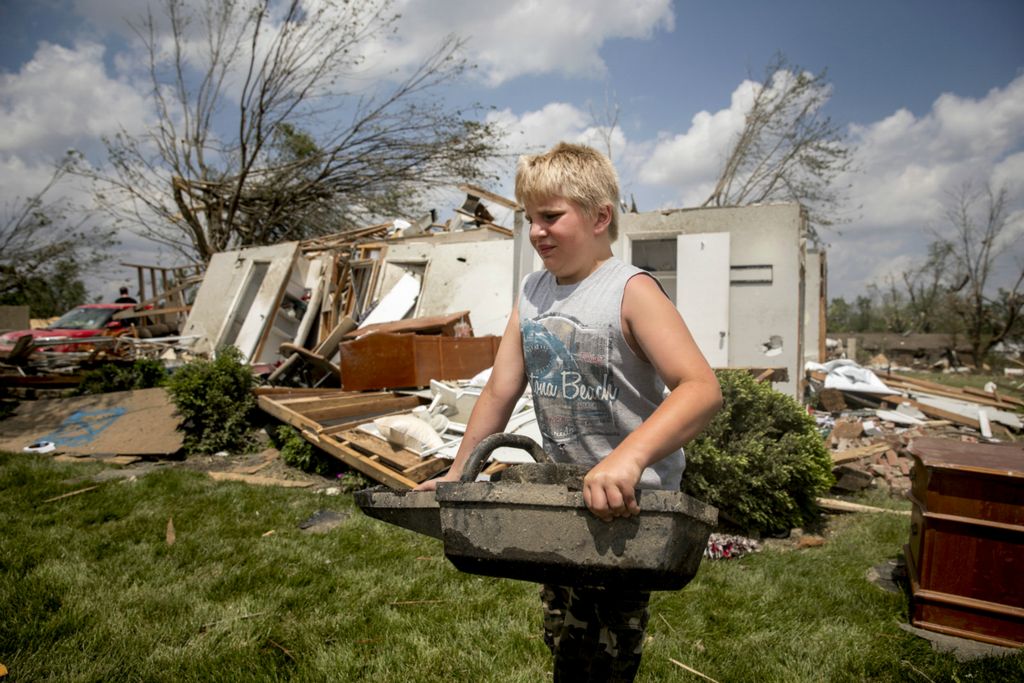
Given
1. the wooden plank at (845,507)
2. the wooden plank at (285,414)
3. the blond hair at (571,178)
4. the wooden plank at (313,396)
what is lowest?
the wooden plank at (845,507)

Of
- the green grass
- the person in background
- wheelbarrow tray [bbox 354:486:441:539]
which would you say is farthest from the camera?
the person in background

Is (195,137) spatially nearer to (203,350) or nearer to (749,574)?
(203,350)

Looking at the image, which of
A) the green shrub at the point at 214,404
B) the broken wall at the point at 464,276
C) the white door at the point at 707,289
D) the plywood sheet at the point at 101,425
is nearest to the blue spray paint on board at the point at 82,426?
the plywood sheet at the point at 101,425

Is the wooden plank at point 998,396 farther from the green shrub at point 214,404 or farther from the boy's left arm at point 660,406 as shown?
the green shrub at point 214,404

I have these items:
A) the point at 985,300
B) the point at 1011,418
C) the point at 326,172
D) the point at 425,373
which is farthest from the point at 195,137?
the point at 985,300

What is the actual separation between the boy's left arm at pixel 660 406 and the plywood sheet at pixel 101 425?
675 cm

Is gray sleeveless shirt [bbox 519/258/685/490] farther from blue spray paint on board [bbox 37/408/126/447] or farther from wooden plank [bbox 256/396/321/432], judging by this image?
blue spray paint on board [bbox 37/408/126/447]

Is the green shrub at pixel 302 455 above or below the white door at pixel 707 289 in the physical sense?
below

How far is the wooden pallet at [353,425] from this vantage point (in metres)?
4.98

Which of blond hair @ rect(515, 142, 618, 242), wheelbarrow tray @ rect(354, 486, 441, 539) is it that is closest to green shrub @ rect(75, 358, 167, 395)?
wheelbarrow tray @ rect(354, 486, 441, 539)

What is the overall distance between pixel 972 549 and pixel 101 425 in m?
8.73

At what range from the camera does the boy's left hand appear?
935mm

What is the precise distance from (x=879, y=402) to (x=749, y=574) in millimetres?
8282

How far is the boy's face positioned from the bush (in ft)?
10.6
